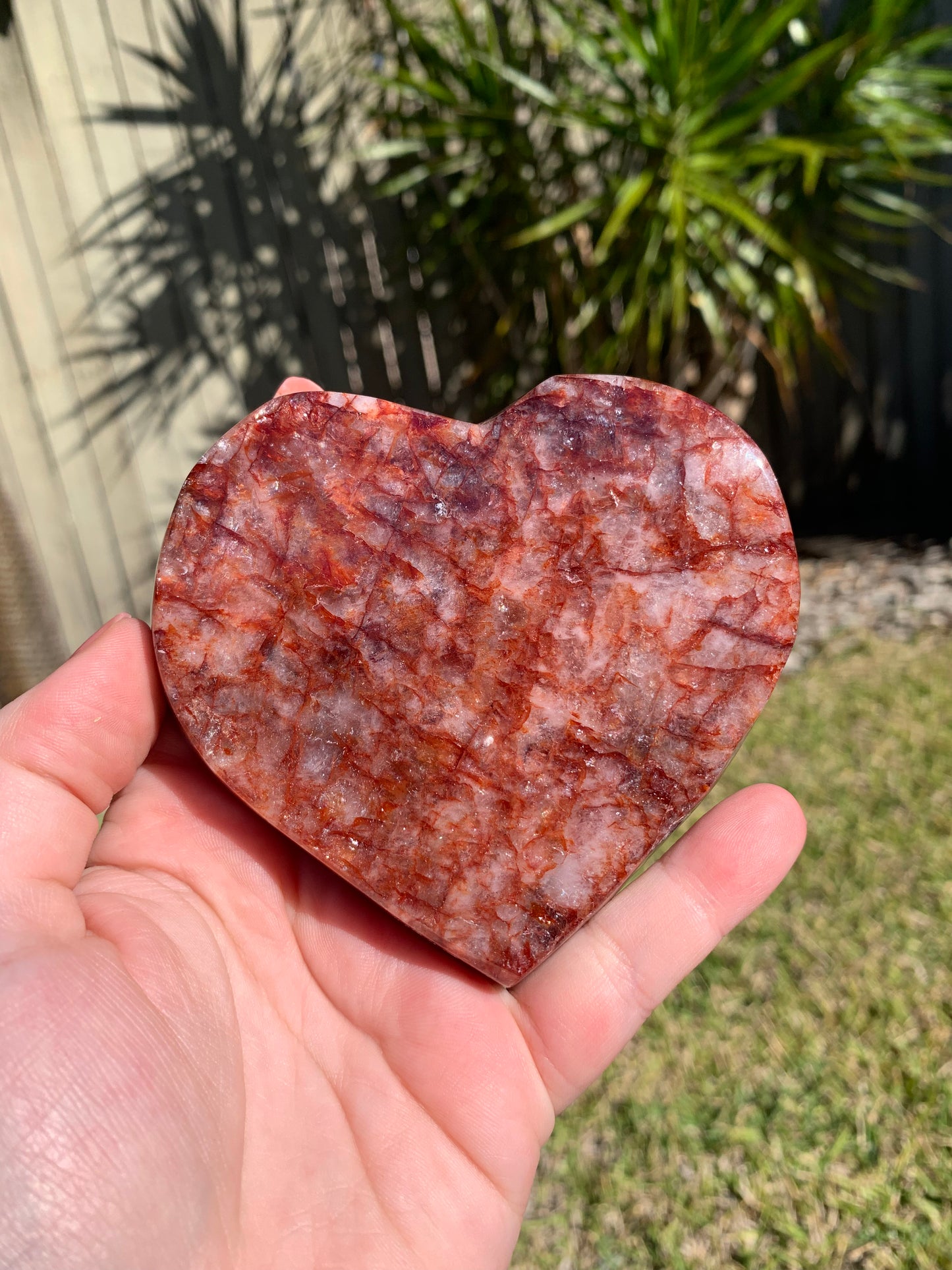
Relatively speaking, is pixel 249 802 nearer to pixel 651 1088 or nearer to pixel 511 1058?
pixel 511 1058

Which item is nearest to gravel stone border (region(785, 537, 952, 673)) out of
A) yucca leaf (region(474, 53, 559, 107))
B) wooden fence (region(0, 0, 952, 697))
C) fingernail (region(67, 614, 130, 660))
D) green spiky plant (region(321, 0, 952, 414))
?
green spiky plant (region(321, 0, 952, 414))

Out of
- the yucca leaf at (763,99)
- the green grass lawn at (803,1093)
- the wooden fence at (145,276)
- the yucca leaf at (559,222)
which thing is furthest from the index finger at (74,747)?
the yucca leaf at (763,99)

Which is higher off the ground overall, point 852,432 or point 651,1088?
point 852,432

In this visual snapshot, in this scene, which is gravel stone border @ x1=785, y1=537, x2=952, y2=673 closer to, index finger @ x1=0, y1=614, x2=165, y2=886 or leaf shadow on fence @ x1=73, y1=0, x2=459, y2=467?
leaf shadow on fence @ x1=73, y1=0, x2=459, y2=467

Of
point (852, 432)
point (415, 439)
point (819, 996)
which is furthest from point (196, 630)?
point (852, 432)

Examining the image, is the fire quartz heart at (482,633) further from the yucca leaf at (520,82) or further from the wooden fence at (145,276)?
the yucca leaf at (520,82)

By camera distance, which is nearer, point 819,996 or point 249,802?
point 249,802
